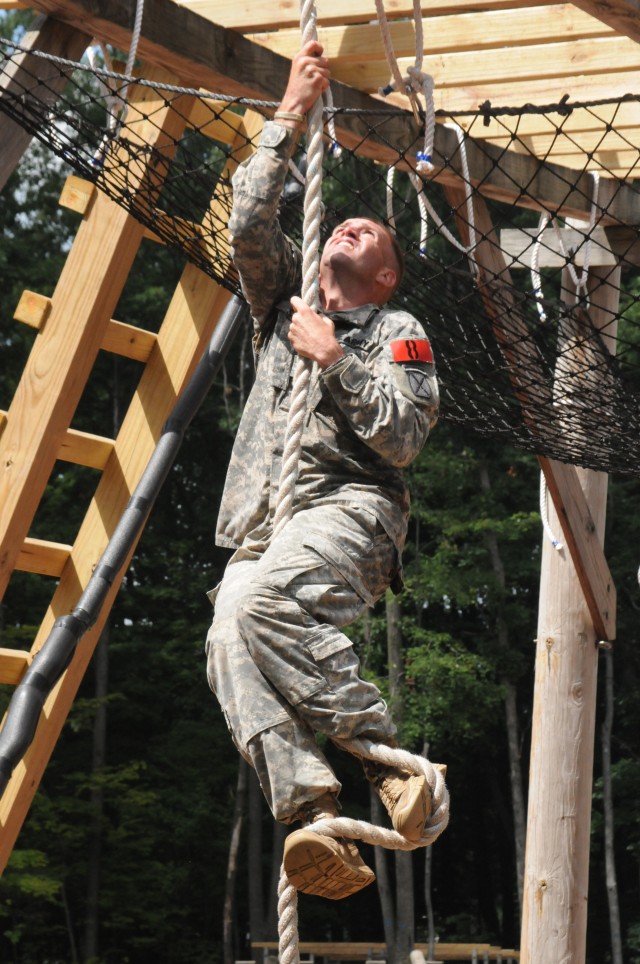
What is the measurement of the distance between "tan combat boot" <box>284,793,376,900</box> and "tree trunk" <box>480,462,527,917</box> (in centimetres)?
1287

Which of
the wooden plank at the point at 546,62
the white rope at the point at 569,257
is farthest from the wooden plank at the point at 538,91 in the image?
the white rope at the point at 569,257

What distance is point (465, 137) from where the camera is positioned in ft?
10.9

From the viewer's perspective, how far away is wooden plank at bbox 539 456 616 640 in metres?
4.10

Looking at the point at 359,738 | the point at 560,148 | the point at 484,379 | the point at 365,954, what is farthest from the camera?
the point at 365,954

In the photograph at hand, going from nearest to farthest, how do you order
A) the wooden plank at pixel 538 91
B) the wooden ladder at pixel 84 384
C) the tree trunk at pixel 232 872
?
1. the wooden ladder at pixel 84 384
2. the wooden plank at pixel 538 91
3. the tree trunk at pixel 232 872

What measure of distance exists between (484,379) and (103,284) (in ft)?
3.45

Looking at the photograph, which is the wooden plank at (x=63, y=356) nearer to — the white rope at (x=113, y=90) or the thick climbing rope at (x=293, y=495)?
the white rope at (x=113, y=90)

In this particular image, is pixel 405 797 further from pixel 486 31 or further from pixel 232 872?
pixel 232 872

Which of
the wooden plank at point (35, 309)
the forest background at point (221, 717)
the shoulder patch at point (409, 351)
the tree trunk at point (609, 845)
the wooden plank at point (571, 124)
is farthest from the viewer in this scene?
the tree trunk at point (609, 845)

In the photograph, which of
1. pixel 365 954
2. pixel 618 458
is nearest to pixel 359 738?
pixel 618 458

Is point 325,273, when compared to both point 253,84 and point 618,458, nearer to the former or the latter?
point 253,84

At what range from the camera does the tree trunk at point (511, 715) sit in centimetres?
1481

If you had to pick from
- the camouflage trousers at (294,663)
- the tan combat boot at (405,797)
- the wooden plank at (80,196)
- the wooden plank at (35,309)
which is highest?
the wooden plank at (80,196)

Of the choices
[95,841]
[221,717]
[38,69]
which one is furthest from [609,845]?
[38,69]
